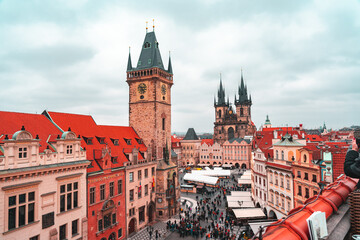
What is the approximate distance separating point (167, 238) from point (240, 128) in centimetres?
9280

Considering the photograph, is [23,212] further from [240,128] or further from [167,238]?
[240,128]

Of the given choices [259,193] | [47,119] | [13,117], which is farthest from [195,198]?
[13,117]

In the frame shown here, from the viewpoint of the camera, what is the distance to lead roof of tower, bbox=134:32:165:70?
39.8 m

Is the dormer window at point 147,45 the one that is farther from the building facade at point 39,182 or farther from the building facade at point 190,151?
the building facade at point 190,151

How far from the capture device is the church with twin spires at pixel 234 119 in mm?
115438

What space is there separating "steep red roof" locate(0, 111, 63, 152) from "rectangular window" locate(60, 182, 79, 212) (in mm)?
4205

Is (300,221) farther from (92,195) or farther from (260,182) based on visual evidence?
(260,182)

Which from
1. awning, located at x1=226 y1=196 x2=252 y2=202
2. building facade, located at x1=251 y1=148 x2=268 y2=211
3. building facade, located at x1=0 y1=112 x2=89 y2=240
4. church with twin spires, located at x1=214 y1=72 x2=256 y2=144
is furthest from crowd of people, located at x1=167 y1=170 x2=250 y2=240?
church with twin spires, located at x1=214 y1=72 x2=256 y2=144

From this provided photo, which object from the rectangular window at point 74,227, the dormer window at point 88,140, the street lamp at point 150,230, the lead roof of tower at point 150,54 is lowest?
the street lamp at point 150,230

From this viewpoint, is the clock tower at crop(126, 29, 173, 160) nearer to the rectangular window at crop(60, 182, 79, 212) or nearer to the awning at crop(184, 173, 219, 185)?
the rectangular window at crop(60, 182, 79, 212)

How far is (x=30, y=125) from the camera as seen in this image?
22.6m

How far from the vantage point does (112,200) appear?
87.6ft

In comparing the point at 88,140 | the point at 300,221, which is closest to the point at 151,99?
the point at 88,140

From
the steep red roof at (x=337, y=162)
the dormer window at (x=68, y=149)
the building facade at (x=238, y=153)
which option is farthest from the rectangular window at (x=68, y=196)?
the building facade at (x=238, y=153)
